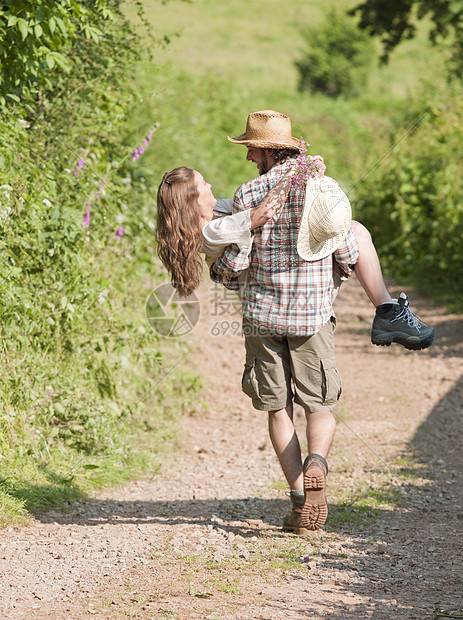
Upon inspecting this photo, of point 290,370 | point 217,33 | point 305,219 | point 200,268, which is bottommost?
point 290,370

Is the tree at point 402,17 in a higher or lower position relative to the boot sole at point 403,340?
higher

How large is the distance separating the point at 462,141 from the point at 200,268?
7324 mm

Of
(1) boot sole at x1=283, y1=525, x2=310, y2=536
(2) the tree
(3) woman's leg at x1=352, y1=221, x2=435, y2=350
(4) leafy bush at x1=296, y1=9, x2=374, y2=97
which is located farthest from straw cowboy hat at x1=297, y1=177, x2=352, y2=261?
(4) leafy bush at x1=296, y1=9, x2=374, y2=97

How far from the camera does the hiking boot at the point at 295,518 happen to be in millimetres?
3291

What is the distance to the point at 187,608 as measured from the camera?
8.43 ft

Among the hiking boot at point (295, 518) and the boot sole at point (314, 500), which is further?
the hiking boot at point (295, 518)

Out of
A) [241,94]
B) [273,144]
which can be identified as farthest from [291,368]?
[241,94]

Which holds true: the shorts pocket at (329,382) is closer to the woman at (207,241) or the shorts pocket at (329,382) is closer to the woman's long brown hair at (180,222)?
the woman at (207,241)

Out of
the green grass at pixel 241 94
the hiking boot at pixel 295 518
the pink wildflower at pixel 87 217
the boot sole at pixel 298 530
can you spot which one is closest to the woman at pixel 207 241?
the hiking boot at pixel 295 518

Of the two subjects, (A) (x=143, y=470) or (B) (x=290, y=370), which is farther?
(A) (x=143, y=470)

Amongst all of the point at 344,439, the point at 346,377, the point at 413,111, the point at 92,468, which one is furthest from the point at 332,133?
the point at 92,468

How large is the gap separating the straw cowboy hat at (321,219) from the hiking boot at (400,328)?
1.19 feet

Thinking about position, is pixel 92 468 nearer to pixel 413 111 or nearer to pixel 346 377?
pixel 346 377

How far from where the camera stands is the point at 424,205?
1010cm
